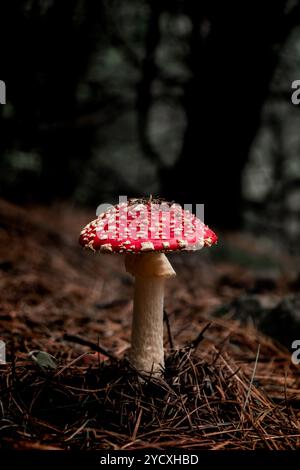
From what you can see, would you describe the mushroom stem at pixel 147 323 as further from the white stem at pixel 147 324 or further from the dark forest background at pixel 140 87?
the dark forest background at pixel 140 87

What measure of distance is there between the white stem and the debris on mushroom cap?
361 mm

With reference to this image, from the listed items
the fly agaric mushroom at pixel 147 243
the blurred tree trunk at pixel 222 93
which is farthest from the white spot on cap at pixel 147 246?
the blurred tree trunk at pixel 222 93

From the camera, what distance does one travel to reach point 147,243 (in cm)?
166

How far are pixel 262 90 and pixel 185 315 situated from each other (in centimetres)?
365

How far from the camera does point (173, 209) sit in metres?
1.89

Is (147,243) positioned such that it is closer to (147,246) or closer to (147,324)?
(147,246)

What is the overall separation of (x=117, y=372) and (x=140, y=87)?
581cm

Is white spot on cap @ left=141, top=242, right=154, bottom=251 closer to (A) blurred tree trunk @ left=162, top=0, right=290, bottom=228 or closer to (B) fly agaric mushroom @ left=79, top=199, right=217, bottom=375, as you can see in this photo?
(B) fly agaric mushroom @ left=79, top=199, right=217, bottom=375

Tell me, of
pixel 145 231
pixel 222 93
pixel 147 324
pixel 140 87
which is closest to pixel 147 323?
pixel 147 324

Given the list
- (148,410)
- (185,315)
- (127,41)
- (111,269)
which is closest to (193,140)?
(127,41)

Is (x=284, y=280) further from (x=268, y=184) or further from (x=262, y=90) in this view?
(x=268, y=184)

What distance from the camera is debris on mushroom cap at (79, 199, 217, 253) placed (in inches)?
65.7

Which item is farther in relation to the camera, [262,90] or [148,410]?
[262,90]
